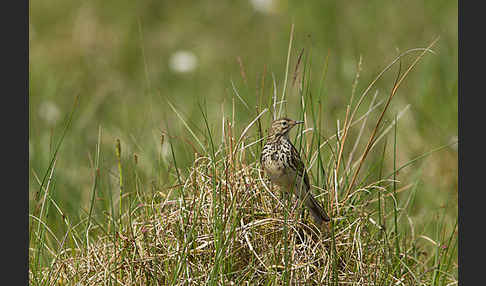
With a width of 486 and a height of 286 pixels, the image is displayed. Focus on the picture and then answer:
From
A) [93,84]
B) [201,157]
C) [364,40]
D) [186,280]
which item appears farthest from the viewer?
[93,84]

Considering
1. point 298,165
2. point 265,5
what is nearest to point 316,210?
point 298,165

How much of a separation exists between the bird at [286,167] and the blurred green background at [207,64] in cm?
263

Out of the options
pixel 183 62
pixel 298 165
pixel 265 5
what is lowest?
pixel 183 62

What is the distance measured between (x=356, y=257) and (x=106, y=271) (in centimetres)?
132

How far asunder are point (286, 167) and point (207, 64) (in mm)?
6651

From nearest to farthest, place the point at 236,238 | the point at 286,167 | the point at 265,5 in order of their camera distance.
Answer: the point at 236,238, the point at 286,167, the point at 265,5

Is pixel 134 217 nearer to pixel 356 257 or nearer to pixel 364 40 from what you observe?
pixel 356 257

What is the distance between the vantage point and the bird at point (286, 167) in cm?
428

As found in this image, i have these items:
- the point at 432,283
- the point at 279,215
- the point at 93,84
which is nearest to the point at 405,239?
the point at 432,283

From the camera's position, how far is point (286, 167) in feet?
14.3

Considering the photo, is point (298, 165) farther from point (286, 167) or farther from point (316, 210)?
point (316, 210)

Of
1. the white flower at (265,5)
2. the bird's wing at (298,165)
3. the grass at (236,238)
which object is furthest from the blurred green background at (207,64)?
the bird's wing at (298,165)

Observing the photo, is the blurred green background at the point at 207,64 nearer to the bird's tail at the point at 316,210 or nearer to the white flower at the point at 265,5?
the white flower at the point at 265,5

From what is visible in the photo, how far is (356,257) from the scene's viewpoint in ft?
14.0
